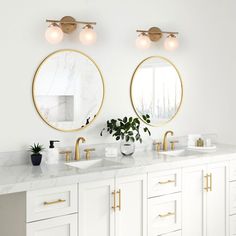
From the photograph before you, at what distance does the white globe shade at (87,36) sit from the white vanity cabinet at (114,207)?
116 centimetres

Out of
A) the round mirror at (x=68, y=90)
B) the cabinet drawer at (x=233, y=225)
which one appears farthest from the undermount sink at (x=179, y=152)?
the round mirror at (x=68, y=90)

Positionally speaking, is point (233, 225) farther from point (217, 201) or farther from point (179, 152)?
point (179, 152)

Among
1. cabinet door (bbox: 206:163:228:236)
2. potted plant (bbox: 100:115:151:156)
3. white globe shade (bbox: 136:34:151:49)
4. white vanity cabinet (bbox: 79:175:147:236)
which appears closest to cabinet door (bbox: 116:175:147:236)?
white vanity cabinet (bbox: 79:175:147:236)

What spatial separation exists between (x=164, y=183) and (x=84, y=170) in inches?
28.2

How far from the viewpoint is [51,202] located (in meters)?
2.46

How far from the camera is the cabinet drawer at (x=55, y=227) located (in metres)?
2.38

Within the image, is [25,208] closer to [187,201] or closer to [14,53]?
[14,53]

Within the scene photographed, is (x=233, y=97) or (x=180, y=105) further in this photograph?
(x=233, y=97)

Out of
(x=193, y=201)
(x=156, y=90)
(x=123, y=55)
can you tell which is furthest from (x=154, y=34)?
(x=193, y=201)

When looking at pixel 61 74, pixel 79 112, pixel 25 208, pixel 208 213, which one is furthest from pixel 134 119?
pixel 25 208

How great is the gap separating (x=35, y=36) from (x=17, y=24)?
16 cm

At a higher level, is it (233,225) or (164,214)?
(164,214)

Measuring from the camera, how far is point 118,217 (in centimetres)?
279

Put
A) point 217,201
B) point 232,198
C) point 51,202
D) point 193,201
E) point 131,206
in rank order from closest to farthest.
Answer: point 51,202 < point 131,206 < point 193,201 < point 217,201 < point 232,198
